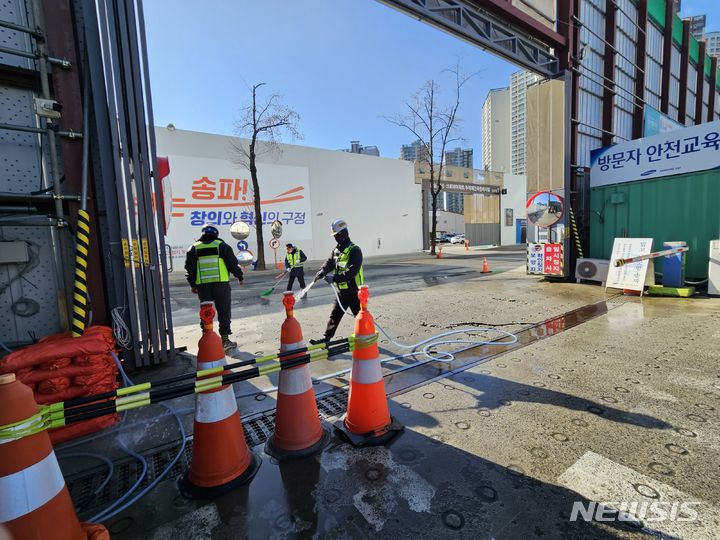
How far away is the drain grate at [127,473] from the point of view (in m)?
2.17

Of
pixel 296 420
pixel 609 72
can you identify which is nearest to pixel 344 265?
pixel 296 420

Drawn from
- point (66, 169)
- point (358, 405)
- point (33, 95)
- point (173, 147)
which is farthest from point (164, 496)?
point (173, 147)

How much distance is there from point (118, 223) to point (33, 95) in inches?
56.8

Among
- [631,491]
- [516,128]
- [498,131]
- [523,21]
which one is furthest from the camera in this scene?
[498,131]

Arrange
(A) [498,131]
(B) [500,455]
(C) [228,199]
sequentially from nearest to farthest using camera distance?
(B) [500,455]
(C) [228,199]
(A) [498,131]

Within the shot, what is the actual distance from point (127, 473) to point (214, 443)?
77 centimetres

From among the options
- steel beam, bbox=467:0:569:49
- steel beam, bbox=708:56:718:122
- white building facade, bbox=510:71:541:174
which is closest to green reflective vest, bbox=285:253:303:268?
steel beam, bbox=467:0:569:49

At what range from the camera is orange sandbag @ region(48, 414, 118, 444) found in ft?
9.18

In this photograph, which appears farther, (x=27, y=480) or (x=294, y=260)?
(x=294, y=260)

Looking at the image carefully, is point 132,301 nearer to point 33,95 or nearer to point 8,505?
point 33,95

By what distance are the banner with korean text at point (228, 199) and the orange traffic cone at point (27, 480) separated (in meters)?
16.9

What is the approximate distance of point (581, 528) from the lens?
1.75m

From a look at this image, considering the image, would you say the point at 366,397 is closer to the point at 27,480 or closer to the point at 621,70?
the point at 27,480

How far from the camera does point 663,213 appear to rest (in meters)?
8.48
